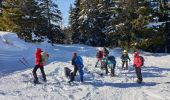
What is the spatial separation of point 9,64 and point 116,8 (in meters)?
21.5

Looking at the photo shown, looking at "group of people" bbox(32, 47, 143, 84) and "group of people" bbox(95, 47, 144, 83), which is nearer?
"group of people" bbox(32, 47, 143, 84)

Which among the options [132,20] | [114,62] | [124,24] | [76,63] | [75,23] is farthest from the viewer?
[75,23]

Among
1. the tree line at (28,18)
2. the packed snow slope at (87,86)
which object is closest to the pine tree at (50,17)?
the tree line at (28,18)

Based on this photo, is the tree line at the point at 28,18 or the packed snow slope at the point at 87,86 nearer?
the packed snow slope at the point at 87,86

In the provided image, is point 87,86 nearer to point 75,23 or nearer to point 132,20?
point 132,20

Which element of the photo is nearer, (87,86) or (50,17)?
(87,86)

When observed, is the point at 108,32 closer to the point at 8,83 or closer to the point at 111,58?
the point at 111,58

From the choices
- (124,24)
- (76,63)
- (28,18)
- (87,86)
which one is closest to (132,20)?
(124,24)

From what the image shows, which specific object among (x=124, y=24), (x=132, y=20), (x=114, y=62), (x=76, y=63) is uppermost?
(x=132, y=20)

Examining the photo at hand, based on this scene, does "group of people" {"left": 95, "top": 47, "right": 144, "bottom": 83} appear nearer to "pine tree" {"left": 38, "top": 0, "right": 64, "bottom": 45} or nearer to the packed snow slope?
the packed snow slope

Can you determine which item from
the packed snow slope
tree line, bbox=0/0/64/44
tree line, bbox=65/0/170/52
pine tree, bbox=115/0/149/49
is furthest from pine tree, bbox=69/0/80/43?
the packed snow slope

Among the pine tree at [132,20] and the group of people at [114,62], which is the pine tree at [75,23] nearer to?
the pine tree at [132,20]

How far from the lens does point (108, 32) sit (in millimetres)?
53062

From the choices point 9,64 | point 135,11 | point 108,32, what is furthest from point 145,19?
point 9,64
